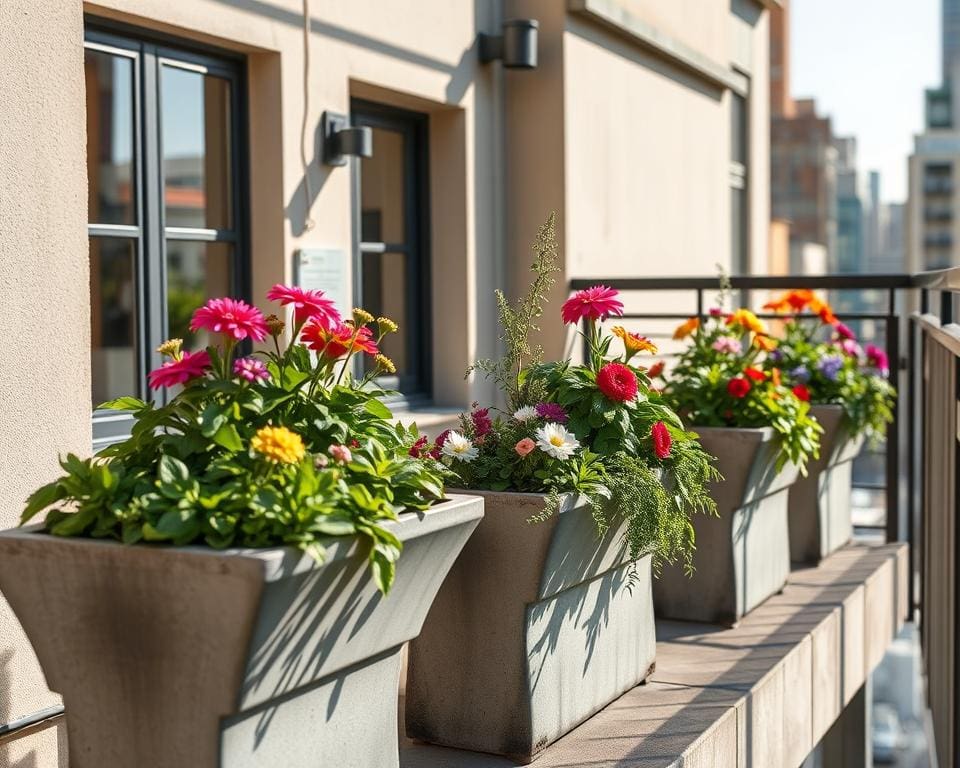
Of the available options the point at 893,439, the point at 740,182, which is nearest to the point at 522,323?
the point at 893,439

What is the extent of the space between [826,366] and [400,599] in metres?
3.28

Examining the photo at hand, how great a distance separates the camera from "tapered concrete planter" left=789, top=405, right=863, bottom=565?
17.7 feet

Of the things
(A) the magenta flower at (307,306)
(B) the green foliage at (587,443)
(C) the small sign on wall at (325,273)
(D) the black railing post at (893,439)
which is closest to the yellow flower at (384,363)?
(A) the magenta flower at (307,306)

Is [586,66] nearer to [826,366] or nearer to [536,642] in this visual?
[826,366]

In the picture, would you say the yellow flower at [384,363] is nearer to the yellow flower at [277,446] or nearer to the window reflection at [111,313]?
the yellow flower at [277,446]

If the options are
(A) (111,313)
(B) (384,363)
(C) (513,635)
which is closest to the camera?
(B) (384,363)

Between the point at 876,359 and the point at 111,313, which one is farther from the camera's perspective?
the point at 111,313

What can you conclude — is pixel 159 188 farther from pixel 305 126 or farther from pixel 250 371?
pixel 250 371

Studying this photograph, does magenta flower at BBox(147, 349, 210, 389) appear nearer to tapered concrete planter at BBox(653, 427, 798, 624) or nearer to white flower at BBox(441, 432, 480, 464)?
white flower at BBox(441, 432, 480, 464)

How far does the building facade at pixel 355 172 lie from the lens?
10.2 ft

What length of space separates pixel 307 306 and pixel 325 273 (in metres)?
2.25

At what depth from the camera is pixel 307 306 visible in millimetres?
2584

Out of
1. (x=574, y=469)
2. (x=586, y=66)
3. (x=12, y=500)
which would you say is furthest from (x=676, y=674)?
(x=586, y=66)

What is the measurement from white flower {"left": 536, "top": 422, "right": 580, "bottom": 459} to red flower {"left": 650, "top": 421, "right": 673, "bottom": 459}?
248 millimetres
